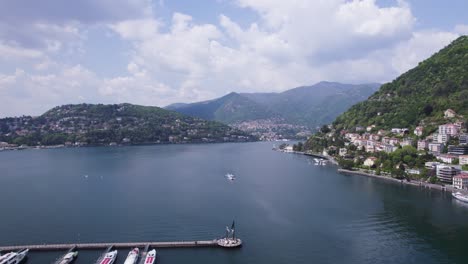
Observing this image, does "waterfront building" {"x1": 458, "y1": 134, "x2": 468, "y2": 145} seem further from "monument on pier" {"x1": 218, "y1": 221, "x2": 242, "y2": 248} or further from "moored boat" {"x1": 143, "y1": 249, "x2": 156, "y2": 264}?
"moored boat" {"x1": 143, "y1": 249, "x2": 156, "y2": 264}

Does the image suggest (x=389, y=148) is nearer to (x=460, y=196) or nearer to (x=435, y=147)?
(x=435, y=147)

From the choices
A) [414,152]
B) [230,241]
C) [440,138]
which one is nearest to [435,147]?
[440,138]

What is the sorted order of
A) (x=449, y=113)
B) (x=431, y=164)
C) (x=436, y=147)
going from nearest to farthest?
(x=431, y=164), (x=436, y=147), (x=449, y=113)

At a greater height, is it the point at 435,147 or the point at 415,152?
the point at 435,147

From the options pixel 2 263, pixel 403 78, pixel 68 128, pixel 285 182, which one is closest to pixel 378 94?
pixel 403 78

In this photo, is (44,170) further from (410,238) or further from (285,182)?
(410,238)

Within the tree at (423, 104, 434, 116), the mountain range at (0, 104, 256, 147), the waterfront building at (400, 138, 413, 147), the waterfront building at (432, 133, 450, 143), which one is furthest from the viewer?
the mountain range at (0, 104, 256, 147)

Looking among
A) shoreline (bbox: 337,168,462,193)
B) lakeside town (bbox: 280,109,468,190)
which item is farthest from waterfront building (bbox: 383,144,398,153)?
shoreline (bbox: 337,168,462,193)
